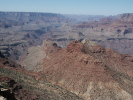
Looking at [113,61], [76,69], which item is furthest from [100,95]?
[113,61]

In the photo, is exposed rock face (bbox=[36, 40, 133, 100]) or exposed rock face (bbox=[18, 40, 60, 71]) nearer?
exposed rock face (bbox=[36, 40, 133, 100])

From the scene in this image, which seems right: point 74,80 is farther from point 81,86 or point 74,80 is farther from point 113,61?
point 113,61

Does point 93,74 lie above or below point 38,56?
above

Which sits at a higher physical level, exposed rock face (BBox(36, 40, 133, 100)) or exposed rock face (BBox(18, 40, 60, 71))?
exposed rock face (BBox(36, 40, 133, 100))

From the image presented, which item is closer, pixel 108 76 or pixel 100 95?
pixel 100 95

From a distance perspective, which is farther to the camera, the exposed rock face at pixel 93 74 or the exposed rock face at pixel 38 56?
the exposed rock face at pixel 38 56

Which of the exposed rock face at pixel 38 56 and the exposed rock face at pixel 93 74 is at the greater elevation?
the exposed rock face at pixel 93 74

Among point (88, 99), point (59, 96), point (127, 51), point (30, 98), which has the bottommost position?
point (127, 51)

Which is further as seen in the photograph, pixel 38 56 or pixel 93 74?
pixel 38 56
